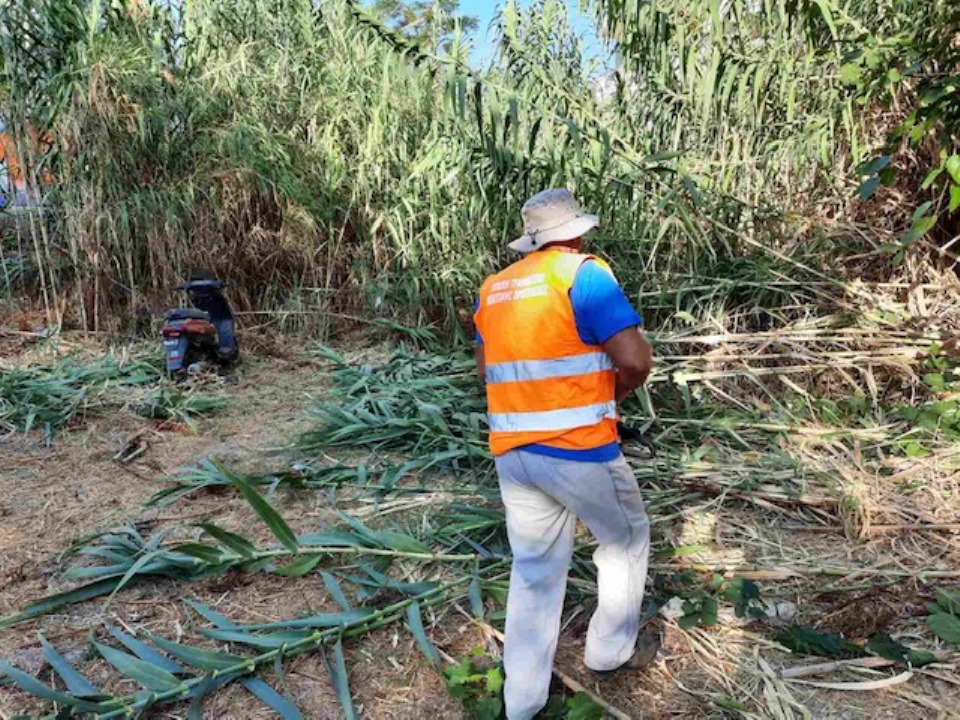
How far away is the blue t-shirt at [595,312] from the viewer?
1.73 metres

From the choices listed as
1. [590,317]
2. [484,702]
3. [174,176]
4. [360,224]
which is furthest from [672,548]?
[174,176]

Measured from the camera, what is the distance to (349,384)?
14.5 ft

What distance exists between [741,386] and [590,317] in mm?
2196

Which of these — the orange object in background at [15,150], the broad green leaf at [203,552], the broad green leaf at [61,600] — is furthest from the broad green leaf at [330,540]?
the orange object in background at [15,150]

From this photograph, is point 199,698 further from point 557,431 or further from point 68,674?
point 557,431

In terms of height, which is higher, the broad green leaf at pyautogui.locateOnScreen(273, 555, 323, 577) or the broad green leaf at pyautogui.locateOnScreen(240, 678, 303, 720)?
the broad green leaf at pyautogui.locateOnScreen(273, 555, 323, 577)

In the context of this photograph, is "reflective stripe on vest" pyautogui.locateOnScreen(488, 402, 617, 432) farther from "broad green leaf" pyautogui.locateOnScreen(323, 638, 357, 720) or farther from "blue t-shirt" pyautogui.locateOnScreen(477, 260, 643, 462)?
"broad green leaf" pyautogui.locateOnScreen(323, 638, 357, 720)

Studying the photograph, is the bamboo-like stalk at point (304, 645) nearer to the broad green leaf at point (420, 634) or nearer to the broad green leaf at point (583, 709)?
the broad green leaf at point (420, 634)

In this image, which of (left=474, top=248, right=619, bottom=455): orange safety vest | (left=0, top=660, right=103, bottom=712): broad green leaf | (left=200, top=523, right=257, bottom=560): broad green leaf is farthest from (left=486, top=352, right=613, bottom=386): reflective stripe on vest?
(left=0, top=660, right=103, bottom=712): broad green leaf

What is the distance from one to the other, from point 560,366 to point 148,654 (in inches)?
55.8

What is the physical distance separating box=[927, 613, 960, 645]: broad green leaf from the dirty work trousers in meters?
0.85

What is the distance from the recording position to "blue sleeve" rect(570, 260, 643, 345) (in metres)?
1.73

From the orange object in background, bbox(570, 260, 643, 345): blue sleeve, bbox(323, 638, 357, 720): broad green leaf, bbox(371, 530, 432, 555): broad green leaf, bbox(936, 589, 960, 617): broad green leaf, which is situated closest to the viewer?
bbox(570, 260, 643, 345): blue sleeve

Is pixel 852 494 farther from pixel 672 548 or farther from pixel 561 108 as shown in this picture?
pixel 561 108
